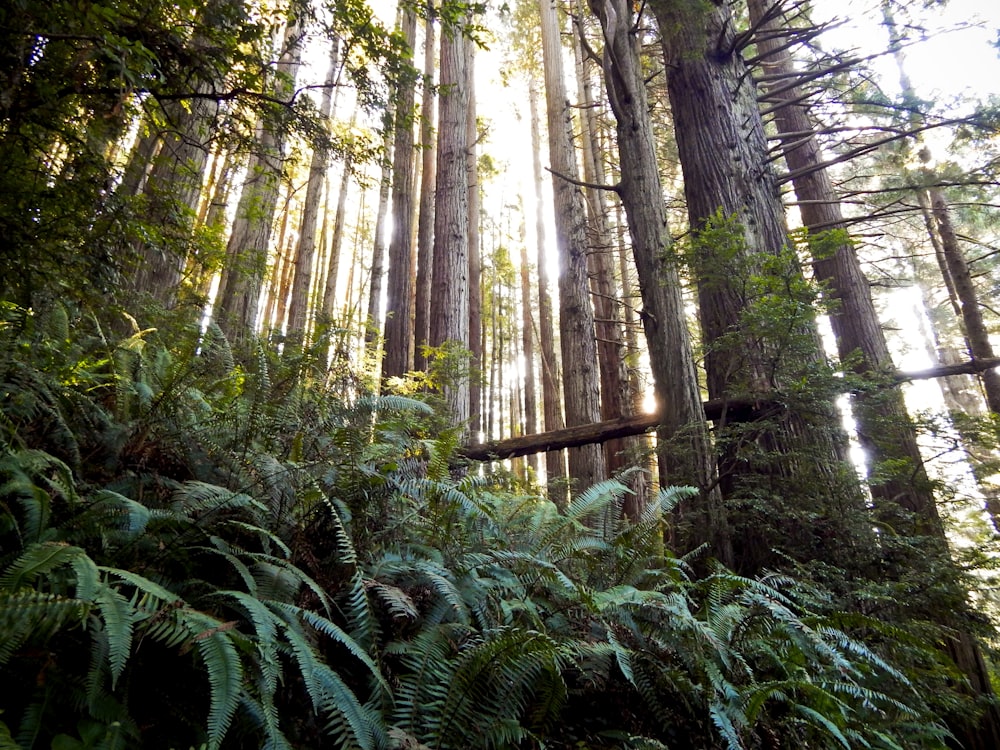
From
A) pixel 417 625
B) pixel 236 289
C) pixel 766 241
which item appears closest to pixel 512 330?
pixel 236 289

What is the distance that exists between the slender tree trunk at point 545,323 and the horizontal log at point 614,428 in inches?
213

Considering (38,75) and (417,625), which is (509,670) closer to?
(417,625)

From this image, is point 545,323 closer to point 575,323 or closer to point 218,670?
point 575,323

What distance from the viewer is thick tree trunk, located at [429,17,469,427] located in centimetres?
822

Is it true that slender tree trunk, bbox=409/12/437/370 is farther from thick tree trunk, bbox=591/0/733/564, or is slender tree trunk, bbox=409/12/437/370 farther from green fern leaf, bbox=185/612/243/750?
green fern leaf, bbox=185/612/243/750

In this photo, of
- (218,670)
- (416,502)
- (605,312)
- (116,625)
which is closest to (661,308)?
(416,502)

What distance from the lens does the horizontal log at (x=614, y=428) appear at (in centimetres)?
Result: 462

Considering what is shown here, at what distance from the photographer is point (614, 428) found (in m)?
5.55

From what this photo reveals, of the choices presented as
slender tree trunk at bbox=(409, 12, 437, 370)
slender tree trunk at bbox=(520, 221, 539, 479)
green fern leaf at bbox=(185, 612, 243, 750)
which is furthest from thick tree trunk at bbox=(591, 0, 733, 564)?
slender tree trunk at bbox=(520, 221, 539, 479)

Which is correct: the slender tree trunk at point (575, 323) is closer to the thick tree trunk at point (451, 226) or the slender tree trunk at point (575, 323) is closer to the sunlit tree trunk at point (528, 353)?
the thick tree trunk at point (451, 226)

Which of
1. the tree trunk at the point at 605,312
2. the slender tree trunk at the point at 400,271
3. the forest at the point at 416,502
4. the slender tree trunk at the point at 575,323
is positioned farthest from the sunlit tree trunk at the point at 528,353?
the forest at the point at 416,502

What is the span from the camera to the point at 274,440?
9.23 ft

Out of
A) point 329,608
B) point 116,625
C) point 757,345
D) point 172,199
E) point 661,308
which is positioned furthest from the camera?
point 661,308

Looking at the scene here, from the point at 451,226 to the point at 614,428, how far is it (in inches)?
191
